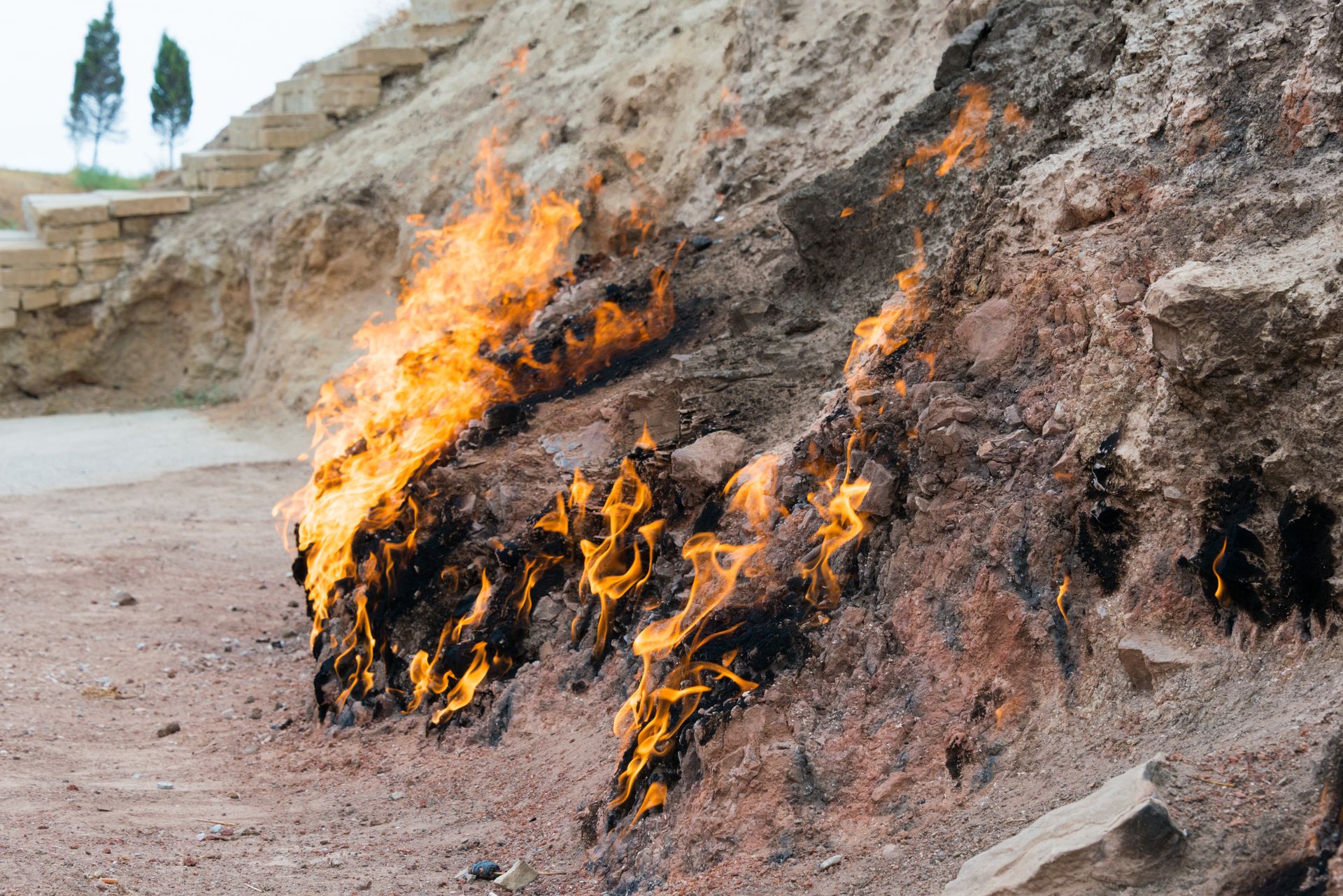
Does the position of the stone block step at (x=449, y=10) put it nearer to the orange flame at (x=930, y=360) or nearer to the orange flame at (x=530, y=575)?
the orange flame at (x=530, y=575)

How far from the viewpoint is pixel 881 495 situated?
4.07 m

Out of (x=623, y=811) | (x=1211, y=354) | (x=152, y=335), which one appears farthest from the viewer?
(x=152, y=335)

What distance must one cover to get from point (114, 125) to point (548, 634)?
1198 inches

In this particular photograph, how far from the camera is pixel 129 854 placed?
391 centimetres

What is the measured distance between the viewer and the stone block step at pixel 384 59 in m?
13.9

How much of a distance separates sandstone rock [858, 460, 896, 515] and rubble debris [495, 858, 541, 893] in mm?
1571

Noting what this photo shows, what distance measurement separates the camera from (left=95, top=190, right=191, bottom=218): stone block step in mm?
13844

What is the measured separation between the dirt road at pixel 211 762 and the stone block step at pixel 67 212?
6.36 meters

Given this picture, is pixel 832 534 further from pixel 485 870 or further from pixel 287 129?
pixel 287 129

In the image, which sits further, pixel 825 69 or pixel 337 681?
pixel 825 69

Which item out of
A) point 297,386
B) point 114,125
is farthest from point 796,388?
point 114,125

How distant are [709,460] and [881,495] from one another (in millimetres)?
1039

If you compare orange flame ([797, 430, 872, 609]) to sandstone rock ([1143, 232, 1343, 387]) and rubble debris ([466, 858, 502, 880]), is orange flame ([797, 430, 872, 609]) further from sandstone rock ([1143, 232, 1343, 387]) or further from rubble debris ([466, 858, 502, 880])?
rubble debris ([466, 858, 502, 880])

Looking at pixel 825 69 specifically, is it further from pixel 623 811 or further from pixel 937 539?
pixel 623 811
